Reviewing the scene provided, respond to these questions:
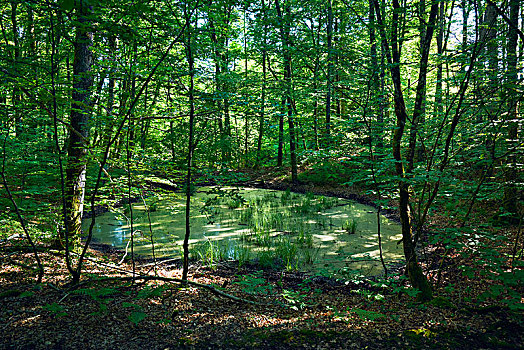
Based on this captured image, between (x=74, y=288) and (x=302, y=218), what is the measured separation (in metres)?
5.55

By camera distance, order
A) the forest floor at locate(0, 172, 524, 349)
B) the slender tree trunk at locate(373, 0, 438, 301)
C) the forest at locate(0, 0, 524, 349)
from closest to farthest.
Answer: the forest floor at locate(0, 172, 524, 349)
the forest at locate(0, 0, 524, 349)
the slender tree trunk at locate(373, 0, 438, 301)

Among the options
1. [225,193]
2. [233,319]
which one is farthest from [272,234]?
[233,319]

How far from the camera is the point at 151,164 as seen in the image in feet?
12.8

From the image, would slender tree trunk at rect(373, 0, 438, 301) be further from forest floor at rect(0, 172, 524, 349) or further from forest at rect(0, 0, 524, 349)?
forest floor at rect(0, 172, 524, 349)

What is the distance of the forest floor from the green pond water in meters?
0.75

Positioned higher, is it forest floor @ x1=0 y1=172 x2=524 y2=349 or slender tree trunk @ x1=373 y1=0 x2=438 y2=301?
slender tree trunk @ x1=373 y1=0 x2=438 y2=301

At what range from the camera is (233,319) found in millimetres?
2516

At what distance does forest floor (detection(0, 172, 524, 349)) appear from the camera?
6.91ft

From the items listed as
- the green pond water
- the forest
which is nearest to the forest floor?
the forest

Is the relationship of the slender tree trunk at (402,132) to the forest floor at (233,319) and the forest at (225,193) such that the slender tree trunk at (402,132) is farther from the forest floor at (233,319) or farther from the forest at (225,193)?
the forest floor at (233,319)

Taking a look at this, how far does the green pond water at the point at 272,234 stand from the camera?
4426mm

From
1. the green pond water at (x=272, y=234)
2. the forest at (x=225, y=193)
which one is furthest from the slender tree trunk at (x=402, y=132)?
the green pond water at (x=272, y=234)

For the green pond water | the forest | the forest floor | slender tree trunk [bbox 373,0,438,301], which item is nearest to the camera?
the forest floor

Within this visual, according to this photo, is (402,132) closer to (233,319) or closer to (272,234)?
(233,319)
